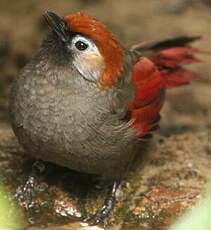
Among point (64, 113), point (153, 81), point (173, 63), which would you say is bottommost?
point (173, 63)

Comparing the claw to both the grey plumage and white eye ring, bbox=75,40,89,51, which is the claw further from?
white eye ring, bbox=75,40,89,51

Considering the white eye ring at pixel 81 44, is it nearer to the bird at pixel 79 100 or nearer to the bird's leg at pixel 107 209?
the bird at pixel 79 100

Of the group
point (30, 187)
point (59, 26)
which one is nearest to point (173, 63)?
point (59, 26)

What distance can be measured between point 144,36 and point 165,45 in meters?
1.89

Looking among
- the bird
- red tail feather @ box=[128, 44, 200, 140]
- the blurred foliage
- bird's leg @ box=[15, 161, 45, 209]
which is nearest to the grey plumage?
the bird

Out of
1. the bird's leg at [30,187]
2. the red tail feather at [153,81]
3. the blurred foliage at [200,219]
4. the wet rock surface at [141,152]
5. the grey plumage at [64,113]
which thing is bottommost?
the wet rock surface at [141,152]

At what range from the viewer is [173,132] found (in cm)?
501

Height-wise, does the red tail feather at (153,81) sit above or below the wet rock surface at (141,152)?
above

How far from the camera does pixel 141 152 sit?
455 centimetres

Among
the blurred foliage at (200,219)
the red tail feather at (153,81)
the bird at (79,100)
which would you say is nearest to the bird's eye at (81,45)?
the bird at (79,100)

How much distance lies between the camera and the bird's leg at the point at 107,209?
3.65 m

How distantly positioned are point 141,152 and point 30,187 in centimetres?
112

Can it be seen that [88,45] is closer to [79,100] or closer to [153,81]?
[79,100]

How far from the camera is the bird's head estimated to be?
10.6ft
